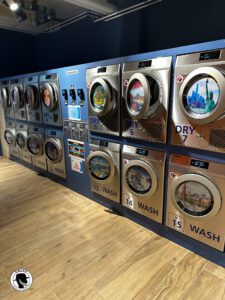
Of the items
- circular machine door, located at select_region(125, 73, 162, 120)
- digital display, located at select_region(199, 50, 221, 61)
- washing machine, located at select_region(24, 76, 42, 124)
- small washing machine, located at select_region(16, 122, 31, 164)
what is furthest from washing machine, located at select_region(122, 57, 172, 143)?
small washing machine, located at select_region(16, 122, 31, 164)

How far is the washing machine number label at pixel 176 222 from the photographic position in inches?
72.3

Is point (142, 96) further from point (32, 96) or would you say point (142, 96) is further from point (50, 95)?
point (32, 96)

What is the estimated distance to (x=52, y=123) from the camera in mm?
2963

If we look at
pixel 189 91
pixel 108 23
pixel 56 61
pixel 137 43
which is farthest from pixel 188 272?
pixel 56 61

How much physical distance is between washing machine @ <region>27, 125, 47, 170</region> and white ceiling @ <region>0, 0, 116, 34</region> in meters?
1.80

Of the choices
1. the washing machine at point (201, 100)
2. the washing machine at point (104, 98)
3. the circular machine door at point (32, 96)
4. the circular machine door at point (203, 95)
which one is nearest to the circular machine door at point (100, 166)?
the washing machine at point (104, 98)

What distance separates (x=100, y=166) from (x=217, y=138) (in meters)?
1.26

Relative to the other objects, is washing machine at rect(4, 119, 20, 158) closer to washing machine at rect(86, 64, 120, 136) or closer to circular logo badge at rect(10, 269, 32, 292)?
washing machine at rect(86, 64, 120, 136)

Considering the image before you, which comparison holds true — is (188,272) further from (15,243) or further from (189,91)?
(15,243)

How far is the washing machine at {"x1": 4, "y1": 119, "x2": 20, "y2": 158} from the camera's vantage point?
3.93 meters

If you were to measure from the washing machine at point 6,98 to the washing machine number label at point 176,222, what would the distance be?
326cm

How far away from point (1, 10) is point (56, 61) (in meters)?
1.17

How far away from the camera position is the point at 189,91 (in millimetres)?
1519

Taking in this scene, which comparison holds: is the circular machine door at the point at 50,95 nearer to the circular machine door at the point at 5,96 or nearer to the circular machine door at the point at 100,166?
the circular machine door at the point at 100,166
